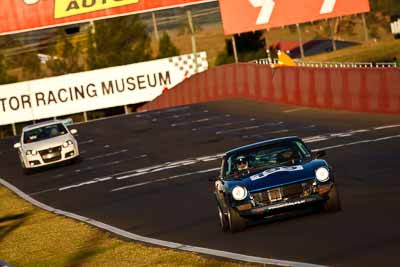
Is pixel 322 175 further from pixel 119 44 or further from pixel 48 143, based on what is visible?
pixel 119 44

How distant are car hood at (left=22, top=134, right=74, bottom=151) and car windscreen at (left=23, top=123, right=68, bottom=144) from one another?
0.36 metres

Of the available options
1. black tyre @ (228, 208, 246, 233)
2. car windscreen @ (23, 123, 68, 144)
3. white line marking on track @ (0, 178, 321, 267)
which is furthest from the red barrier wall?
black tyre @ (228, 208, 246, 233)

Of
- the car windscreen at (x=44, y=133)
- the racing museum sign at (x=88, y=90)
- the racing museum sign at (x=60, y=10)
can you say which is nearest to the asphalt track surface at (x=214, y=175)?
the car windscreen at (x=44, y=133)

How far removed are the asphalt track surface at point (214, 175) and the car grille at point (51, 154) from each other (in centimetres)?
41

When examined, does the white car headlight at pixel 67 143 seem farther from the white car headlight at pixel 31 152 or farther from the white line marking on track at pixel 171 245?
the white line marking on track at pixel 171 245

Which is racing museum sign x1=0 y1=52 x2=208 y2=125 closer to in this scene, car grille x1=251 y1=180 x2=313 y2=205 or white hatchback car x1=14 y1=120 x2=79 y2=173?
white hatchback car x1=14 y1=120 x2=79 y2=173

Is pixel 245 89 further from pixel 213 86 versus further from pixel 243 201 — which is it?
pixel 243 201

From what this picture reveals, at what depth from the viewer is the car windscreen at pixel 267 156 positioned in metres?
16.6

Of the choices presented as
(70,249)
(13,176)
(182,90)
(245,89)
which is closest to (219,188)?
(70,249)

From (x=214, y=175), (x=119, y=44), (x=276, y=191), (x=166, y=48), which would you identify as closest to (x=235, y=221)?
(x=276, y=191)

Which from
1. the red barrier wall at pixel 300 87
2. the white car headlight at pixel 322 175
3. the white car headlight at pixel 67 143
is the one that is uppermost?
the white car headlight at pixel 322 175

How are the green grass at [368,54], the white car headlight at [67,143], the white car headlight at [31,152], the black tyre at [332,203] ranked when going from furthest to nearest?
the green grass at [368,54], the white car headlight at [67,143], the white car headlight at [31,152], the black tyre at [332,203]

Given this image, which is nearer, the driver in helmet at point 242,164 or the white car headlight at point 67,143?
the driver in helmet at point 242,164

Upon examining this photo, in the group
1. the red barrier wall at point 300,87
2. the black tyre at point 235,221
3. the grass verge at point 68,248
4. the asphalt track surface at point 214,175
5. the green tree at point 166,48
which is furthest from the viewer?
the green tree at point 166,48
